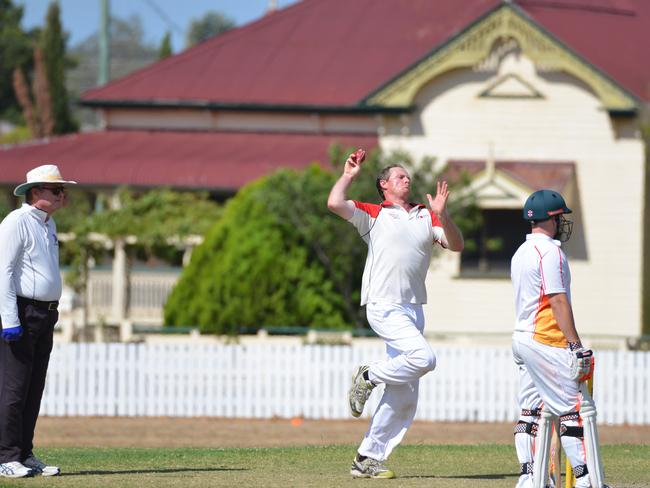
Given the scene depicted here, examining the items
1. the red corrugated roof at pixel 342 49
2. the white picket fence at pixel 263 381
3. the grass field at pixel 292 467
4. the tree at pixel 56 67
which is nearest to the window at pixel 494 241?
the red corrugated roof at pixel 342 49

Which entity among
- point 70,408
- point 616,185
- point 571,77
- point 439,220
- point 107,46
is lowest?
point 70,408

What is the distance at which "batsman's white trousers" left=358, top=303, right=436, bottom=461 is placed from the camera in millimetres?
9008

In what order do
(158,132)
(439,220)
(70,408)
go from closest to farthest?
(439,220)
(70,408)
(158,132)

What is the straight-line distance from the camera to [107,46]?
140 feet

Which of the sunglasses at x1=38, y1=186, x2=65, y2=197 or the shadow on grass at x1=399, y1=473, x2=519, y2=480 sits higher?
the sunglasses at x1=38, y1=186, x2=65, y2=197

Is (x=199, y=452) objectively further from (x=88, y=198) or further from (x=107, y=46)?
(x=107, y=46)

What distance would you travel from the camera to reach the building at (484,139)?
26.5 metres

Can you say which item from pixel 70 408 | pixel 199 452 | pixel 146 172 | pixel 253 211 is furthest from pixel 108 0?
pixel 199 452

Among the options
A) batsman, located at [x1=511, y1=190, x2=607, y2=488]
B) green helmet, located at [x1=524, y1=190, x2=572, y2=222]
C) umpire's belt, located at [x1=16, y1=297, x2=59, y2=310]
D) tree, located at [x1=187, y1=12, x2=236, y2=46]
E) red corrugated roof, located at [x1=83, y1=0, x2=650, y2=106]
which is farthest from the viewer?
tree, located at [x1=187, y1=12, x2=236, y2=46]

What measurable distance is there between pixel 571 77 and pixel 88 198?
10.9 metres

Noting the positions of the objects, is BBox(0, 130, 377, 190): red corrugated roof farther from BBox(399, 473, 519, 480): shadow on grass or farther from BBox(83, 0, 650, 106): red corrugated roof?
BBox(399, 473, 519, 480): shadow on grass

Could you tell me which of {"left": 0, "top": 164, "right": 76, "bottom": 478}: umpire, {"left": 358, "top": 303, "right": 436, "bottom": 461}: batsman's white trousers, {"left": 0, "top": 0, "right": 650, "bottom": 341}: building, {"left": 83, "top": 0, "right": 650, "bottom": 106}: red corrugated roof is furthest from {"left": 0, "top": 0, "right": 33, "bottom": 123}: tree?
{"left": 358, "top": 303, "right": 436, "bottom": 461}: batsman's white trousers

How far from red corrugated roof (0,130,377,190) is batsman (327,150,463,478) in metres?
18.7

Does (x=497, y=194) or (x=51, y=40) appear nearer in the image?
(x=497, y=194)
